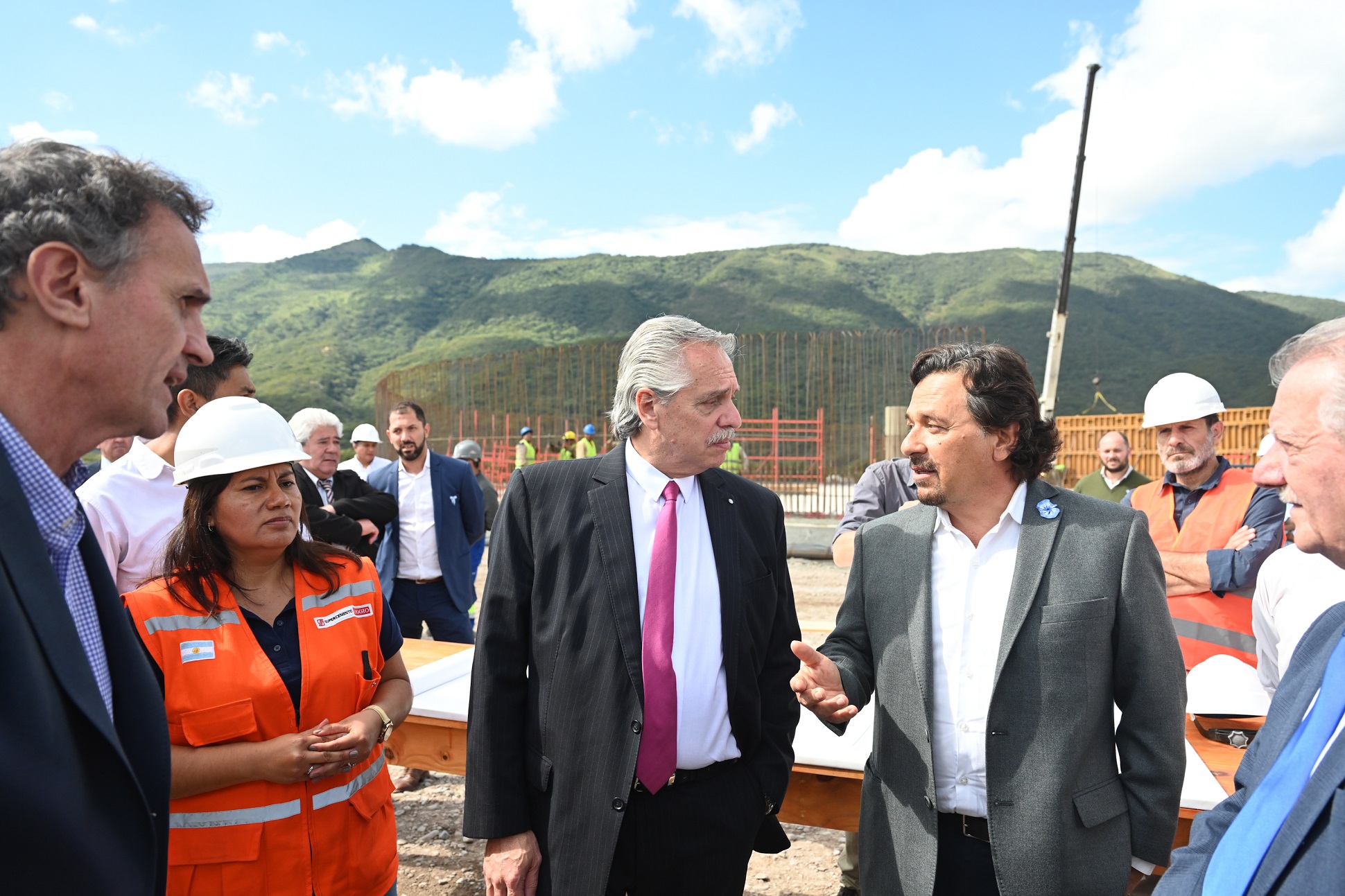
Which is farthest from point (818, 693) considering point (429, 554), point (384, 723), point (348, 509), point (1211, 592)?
point (429, 554)

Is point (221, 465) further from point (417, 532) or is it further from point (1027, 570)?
point (417, 532)

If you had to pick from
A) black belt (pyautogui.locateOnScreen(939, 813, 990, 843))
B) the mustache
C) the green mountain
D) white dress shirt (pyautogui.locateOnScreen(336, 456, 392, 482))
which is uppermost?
the green mountain

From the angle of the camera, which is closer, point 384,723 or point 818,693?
point 818,693

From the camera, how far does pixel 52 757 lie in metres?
0.93

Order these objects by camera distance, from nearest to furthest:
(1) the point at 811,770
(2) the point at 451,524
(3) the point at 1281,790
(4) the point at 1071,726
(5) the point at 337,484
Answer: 1. (3) the point at 1281,790
2. (4) the point at 1071,726
3. (1) the point at 811,770
4. (5) the point at 337,484
5. (2) the point at 451,524

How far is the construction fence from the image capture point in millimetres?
16609

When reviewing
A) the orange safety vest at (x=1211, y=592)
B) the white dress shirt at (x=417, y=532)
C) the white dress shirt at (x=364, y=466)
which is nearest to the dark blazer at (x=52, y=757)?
the orange safety vest at (x=1211, y=592)

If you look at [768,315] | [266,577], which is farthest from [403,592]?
[768,315]

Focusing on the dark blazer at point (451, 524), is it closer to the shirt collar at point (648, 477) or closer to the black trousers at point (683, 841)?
the shirt collar at point (648, 477)

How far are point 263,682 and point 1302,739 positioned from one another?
6.92 feet

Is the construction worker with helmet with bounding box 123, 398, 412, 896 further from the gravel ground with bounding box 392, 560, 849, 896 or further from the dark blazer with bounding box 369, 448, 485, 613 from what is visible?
the dark blazer with bounding box 369, 448, 485, 613

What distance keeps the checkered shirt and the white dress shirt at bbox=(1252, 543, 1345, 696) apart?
274 cm

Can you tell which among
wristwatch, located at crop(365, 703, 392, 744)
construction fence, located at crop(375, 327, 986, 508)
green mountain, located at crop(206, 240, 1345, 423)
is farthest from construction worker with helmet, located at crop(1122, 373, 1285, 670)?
green mountain, located at crop(206, 240, 1345, 423)

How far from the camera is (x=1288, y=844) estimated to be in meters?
1.14
